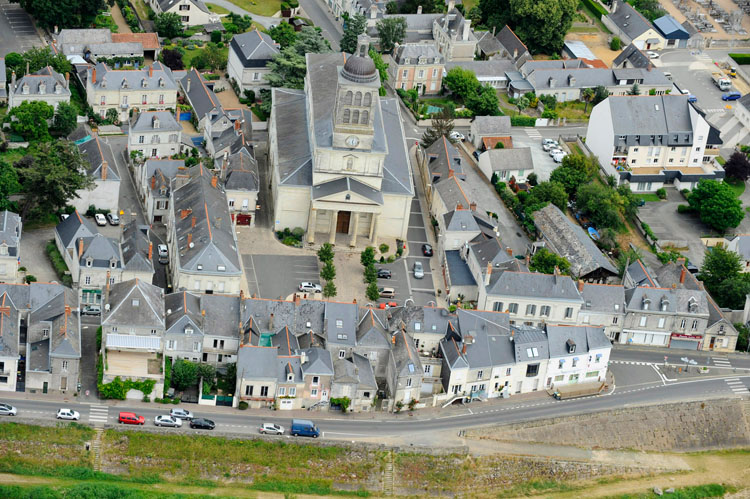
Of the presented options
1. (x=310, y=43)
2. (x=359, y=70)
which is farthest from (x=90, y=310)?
(x=310, y=43)

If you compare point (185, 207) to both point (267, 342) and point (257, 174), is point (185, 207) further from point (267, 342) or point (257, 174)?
point (267, 342)

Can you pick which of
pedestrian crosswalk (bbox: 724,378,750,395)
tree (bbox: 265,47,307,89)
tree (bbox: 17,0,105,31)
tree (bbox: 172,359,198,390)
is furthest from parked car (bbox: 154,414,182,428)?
tree (bbox: 17,0,105,31)

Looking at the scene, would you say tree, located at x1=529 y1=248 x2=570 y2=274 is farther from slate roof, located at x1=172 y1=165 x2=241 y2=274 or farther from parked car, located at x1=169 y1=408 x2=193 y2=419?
parked car, located at x1=169 y1=408 x2=193 y2=419

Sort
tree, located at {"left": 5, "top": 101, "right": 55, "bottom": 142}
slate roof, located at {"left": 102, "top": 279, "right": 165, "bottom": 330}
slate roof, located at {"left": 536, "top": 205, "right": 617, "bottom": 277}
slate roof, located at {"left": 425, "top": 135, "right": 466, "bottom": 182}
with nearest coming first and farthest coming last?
slate roof, located at {"left": 102, "top": 279, "right": 165, "bottom": 330} < slate roof, located at {"left": 536, "top": 205, "right": 617, "bottom": 277} < tree, located at {"left": 5, "top": 101, "right": 55, "bottom": 142} < slate roof, located at {"left": 425, "top": 135, "right": 466, "bottom": 182}

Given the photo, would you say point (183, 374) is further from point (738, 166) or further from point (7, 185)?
point (738, 166)

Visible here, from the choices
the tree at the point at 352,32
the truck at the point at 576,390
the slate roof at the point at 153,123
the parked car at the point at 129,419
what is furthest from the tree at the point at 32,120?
the truck at the point at 576,390

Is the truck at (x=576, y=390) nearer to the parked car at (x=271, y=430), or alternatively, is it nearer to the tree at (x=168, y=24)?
the parked car at (x=271, y=430)
